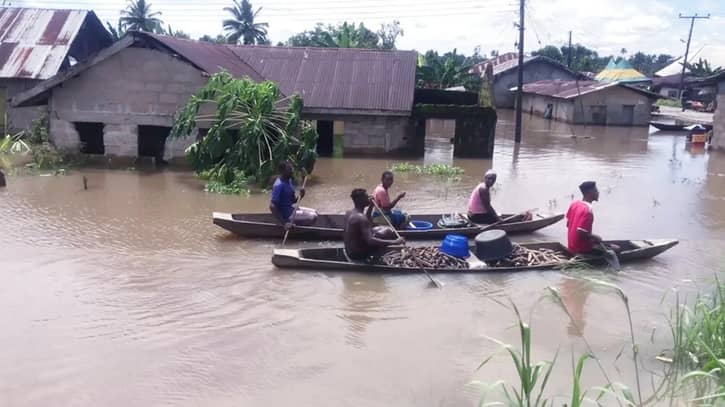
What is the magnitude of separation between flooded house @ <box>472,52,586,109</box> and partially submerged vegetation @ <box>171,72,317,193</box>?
35733 mm

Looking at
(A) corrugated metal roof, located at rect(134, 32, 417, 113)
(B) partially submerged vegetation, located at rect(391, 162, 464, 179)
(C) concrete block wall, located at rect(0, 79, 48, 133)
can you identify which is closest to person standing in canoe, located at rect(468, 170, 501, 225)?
(B) partially submerged vegetation, located at rect(391, 162, 464, 179)

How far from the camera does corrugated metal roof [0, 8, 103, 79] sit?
21.2m

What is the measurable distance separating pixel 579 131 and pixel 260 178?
2227 cm

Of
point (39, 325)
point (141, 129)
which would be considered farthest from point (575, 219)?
point (141, 129)

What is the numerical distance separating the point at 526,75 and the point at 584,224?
43.5 meters

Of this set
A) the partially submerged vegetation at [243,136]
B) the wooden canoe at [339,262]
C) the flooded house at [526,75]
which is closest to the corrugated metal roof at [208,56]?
the partially submerged vegetation at [243,136]

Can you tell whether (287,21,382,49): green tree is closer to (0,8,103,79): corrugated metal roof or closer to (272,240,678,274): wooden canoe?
(0,8,103,79): corrugated metal roof

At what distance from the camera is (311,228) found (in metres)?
10.9

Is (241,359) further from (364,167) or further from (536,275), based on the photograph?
(364,167)

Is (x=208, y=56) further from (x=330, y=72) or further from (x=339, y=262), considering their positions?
(x=339, y=262)

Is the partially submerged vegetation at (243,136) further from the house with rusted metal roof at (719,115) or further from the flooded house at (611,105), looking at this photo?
the flooded house at (611,105)

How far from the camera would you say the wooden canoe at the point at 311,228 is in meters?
10.9

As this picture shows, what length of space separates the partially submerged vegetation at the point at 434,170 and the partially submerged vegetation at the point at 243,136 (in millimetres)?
3783

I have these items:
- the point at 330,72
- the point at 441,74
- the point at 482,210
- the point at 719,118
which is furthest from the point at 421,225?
the point at 441,74
